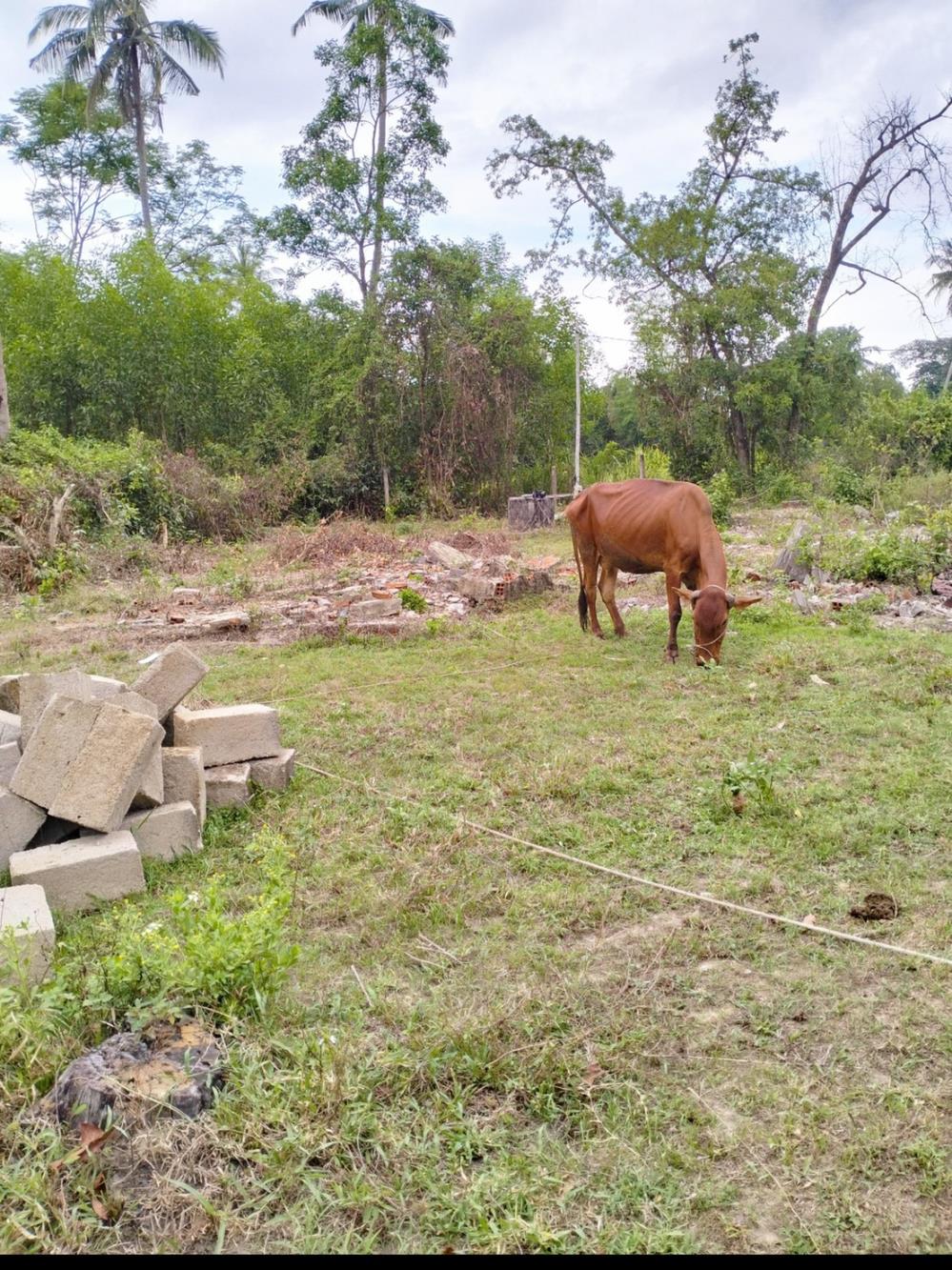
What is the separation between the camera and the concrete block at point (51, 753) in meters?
4.03

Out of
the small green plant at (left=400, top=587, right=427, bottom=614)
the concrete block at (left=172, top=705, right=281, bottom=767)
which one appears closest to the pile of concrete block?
the concrete block at (left=172, top=705, right=281, bottom=767)

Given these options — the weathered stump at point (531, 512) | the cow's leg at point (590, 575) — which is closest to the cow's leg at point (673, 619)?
the cow's leg at point (590, 575)

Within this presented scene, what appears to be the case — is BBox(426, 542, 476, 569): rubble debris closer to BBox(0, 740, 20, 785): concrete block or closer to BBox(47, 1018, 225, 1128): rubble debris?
BBox(0, 740, 20, 785): concrete block

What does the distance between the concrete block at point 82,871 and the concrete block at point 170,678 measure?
39.2 inches

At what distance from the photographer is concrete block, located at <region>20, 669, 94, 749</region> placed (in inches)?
178

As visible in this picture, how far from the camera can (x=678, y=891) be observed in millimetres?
3742

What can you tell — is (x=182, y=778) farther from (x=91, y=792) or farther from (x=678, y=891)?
(x=678, y=891)

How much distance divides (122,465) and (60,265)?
28.1 feet

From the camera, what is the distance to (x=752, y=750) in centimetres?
534

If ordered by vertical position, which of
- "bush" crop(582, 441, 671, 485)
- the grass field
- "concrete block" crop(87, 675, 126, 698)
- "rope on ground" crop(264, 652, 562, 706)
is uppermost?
"bush" crop(582, 441, 671, 485)

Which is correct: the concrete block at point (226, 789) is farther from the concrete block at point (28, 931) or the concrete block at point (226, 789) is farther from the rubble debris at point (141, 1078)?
the rubble debris at point (141, 1078)

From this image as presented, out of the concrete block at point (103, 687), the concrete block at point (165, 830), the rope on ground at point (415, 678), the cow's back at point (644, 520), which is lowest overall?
the concrete block at point (165, 830)

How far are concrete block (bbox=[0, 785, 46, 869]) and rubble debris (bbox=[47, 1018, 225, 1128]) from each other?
1769mm

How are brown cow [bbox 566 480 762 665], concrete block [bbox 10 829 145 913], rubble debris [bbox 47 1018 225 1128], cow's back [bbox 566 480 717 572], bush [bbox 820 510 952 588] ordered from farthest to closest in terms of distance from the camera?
1. bush [bbox 820 510 952 588]
2. cow's back [bbox 566 480 717 572]
3. brown cow [bbox 566 480 762 665]
4. concrete block [bbox 10 829 145 913]
5. rubble debris [bbox 47 1018 225 1128]
